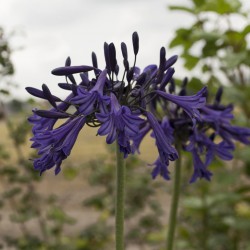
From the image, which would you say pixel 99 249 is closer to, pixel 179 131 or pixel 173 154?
pixel 179 131

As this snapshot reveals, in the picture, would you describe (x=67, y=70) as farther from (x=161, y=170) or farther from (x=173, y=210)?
(x=173, y=210)

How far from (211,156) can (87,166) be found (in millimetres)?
5712

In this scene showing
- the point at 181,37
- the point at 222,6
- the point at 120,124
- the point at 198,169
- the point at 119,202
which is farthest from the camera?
the point at 181,37

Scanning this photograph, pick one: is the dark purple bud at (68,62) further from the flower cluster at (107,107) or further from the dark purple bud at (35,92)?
the dark purple bud at (35,92)

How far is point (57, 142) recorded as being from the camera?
10.0ft

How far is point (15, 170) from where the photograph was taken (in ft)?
24.9

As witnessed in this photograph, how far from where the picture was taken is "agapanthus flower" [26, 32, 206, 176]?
2.84 metres

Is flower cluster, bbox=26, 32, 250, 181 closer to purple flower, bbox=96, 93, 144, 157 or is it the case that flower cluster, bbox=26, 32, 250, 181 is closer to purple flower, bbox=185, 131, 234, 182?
purple flower, bbox=96, 93, 144, 157

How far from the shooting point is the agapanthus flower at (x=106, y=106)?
2.84 metres

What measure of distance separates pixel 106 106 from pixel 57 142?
349 millimetres

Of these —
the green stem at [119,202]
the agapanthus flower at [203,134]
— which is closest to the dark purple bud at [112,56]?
the green stem at [119,202]

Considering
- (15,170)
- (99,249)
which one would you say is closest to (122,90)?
(15,170)

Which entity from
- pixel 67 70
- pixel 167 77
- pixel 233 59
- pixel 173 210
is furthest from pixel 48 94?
pixel 233 59

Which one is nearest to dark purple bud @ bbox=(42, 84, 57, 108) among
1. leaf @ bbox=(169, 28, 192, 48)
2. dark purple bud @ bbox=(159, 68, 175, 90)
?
dark purple bud @ bbox=(159, 68, 175, 90)
